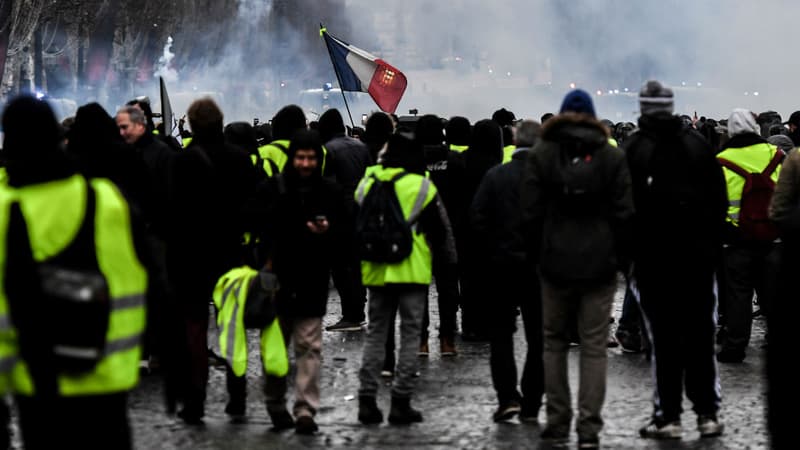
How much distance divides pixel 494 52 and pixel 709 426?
121 meters

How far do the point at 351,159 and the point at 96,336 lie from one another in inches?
292

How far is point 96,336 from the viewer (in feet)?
16.9

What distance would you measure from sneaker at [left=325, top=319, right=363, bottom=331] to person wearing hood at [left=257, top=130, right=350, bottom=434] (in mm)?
4024

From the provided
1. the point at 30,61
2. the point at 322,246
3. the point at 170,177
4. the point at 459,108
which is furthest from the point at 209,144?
the point at 459,108

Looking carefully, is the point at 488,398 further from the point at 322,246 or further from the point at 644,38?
the point at 644,38

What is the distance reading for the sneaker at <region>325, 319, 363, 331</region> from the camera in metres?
12.8

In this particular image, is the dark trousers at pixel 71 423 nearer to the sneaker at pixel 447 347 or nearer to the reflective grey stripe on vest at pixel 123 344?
the reflective grey stripe on vest at pixel 123 344

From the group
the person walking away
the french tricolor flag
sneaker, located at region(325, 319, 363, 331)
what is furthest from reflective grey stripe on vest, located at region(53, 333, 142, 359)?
the french tricolor flag

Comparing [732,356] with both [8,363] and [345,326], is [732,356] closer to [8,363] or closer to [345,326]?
[345,326]

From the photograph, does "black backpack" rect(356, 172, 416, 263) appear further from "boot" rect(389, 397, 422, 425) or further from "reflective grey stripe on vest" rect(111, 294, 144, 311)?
"reflective grey stripe on vest" rect(111, 294, 144, 311)

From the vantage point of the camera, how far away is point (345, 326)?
1288 centimetres

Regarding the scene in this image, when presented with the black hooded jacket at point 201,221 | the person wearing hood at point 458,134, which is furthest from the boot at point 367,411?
the person wearing hood at point 458,134

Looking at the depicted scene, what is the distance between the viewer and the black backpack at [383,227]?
28.7ft

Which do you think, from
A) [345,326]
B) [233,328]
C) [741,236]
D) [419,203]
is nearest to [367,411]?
[233,328]
